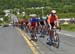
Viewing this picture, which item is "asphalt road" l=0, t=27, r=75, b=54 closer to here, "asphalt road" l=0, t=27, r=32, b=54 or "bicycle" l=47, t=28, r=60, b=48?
"asphalt road" l=0, t=27, r=32, b=54

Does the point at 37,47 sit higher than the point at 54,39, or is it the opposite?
the point at 54,39

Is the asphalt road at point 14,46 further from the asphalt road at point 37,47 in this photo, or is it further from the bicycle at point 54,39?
the bicycle at point 54,39

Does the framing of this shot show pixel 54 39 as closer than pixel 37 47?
Yes

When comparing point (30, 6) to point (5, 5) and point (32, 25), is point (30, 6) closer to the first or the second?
point (5, 5)

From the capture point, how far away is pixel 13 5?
19925cm

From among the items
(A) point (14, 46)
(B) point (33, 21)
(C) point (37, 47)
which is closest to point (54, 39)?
(C) point (37, 47)

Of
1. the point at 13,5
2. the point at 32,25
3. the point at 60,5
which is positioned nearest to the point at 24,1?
the point at 13,5

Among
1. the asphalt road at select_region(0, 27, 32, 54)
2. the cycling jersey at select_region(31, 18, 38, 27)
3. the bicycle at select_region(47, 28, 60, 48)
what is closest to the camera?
the asphalt road at select_region(0, 27, 32, 54)

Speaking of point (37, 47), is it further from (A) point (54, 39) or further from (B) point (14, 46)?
(B) point (14, 46)

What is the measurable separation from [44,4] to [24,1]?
53.0ft

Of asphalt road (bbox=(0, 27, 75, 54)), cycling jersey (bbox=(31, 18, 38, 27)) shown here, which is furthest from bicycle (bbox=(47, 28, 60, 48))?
cycling jersey (bbox=(31, 18, 38, 27))

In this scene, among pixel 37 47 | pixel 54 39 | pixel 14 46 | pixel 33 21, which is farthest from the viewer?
pixel 33 21

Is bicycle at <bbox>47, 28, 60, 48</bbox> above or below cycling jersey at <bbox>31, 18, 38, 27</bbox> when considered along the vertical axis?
above

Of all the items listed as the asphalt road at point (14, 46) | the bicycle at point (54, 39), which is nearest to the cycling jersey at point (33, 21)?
the asphalt road at point (14, 46)
